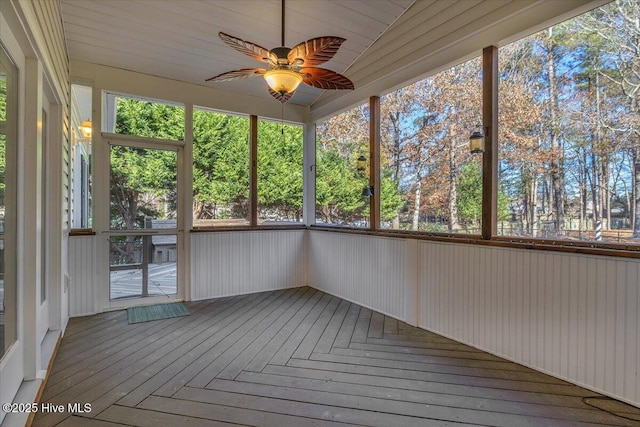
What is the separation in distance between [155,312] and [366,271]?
2614mm

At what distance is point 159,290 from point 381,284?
2.88 m

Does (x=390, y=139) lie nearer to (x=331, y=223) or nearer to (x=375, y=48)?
(x=375, y=48)

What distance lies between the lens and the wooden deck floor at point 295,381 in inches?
77.9

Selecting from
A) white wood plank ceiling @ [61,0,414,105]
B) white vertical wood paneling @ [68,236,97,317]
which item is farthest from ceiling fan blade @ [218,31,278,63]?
white vertical wood paneling @ [68,236,97,317]

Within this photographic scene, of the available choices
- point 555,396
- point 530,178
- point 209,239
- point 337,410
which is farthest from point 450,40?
point 209,239

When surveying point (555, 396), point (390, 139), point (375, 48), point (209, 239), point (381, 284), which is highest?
point (375, 48)

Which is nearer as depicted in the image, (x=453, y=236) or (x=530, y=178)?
(x=530, y=178)

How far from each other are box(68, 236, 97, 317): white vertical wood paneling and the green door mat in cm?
45

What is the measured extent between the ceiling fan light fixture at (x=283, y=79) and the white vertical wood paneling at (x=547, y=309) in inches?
82.2

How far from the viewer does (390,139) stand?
4016 mm

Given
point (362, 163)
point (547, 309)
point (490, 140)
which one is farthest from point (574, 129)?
point (362, 163)

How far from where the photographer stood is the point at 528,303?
2.60 m

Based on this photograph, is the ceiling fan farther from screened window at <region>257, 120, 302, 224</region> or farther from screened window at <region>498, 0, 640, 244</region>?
screened window at <region>257, 120, 302, 224</region>

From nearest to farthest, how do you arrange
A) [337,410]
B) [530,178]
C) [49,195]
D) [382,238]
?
[337,410] < [530,178] < [49,195] < [382,238]
